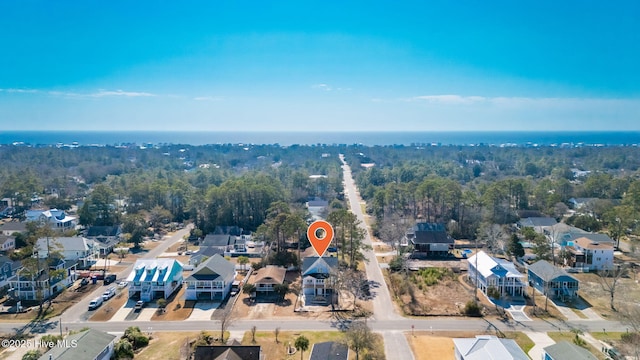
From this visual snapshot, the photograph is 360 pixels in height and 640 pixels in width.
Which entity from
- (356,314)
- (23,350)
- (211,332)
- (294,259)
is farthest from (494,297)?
(23,350)

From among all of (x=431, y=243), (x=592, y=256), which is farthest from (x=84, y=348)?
(x=592, y=256)

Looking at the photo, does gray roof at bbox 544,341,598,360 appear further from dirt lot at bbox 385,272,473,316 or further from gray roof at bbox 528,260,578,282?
gray roof at bbox 528,260,578,282

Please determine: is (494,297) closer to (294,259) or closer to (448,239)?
(448,239)

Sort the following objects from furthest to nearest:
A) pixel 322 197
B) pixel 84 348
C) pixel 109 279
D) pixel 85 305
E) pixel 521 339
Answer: pixel 322 197 < pixel 109 279 < pixel 85 305 < pixel 521 339 < pixel 84 348

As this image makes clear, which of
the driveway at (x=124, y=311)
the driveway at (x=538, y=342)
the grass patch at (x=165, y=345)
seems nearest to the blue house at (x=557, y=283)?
the driveway at (x=538, y=342)

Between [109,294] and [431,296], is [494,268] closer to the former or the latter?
[431,296]

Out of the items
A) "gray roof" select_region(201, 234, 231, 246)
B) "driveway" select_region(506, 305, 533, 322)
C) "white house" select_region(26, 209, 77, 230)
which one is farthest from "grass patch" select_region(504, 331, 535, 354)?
"white house" select_region(26, 209, 77, 230)
